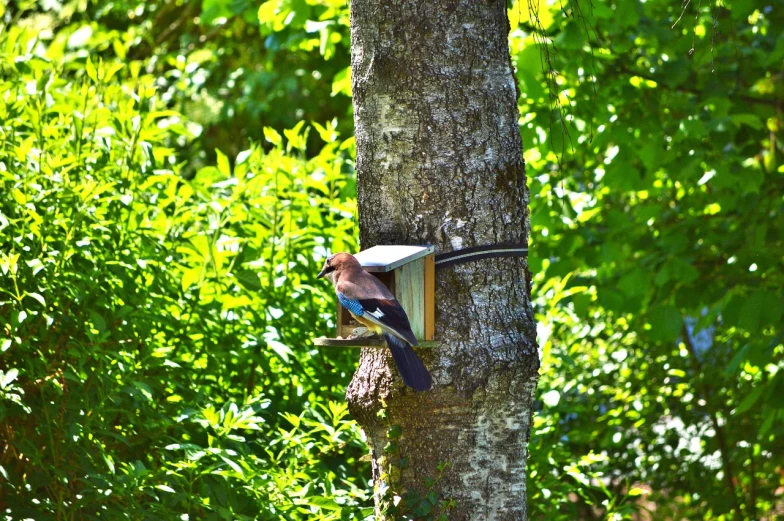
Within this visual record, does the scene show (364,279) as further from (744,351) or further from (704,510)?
(704,510)

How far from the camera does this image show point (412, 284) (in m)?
2.27

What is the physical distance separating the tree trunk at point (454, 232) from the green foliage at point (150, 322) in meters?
0.31

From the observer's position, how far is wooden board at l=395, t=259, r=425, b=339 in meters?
2.26

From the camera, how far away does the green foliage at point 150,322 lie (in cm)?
248

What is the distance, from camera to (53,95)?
324cm

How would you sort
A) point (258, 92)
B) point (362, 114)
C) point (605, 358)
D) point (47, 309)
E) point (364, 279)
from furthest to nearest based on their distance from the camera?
point (258, 92) < point (605, 358) < point (47, 309) < point (362, 114) < point (364, 279)

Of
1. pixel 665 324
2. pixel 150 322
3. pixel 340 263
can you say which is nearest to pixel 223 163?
pixel 150 322

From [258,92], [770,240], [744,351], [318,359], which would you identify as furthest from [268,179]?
[258,92]

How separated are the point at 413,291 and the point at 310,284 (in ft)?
3.43

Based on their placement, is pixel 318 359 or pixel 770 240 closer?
pixel 318 359

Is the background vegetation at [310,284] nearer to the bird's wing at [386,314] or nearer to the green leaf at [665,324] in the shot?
the green leaf at [665,324]

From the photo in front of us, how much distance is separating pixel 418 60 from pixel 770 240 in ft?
8.19

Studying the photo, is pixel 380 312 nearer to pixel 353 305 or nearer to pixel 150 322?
pixel 353 305

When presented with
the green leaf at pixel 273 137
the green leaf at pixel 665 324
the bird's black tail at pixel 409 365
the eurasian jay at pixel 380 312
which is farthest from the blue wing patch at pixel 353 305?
the green leaf at pixel 665 324
